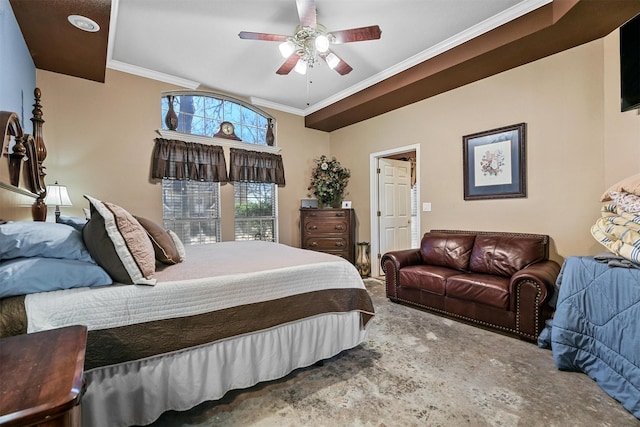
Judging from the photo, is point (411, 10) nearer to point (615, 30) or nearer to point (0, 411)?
point (615, 30)

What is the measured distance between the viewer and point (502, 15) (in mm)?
2586

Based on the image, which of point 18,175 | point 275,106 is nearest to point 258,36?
point 18,175

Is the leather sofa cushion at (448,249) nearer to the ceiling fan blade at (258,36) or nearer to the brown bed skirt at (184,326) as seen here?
the brown bed skirt at (184,326)

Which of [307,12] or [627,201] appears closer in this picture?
[627,201]

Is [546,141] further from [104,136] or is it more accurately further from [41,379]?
[104,136]

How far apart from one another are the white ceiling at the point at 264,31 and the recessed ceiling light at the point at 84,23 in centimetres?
21

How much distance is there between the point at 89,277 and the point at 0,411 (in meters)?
0.97

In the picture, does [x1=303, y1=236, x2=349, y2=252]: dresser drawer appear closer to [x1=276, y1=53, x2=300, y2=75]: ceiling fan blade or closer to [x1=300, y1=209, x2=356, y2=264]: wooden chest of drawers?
[x1=300, y1=209, x2=356, y2=264]: wooden chest of drawers

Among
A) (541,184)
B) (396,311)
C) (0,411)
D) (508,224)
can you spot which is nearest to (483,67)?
(541,184)

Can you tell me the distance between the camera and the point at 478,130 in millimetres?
3430

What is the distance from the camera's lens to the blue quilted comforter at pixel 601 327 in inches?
61.5

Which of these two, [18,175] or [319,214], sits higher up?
[18,175]

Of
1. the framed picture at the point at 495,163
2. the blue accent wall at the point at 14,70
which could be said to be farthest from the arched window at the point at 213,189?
the framed picture at the point at 495,163

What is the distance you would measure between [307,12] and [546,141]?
2668 millimetres
